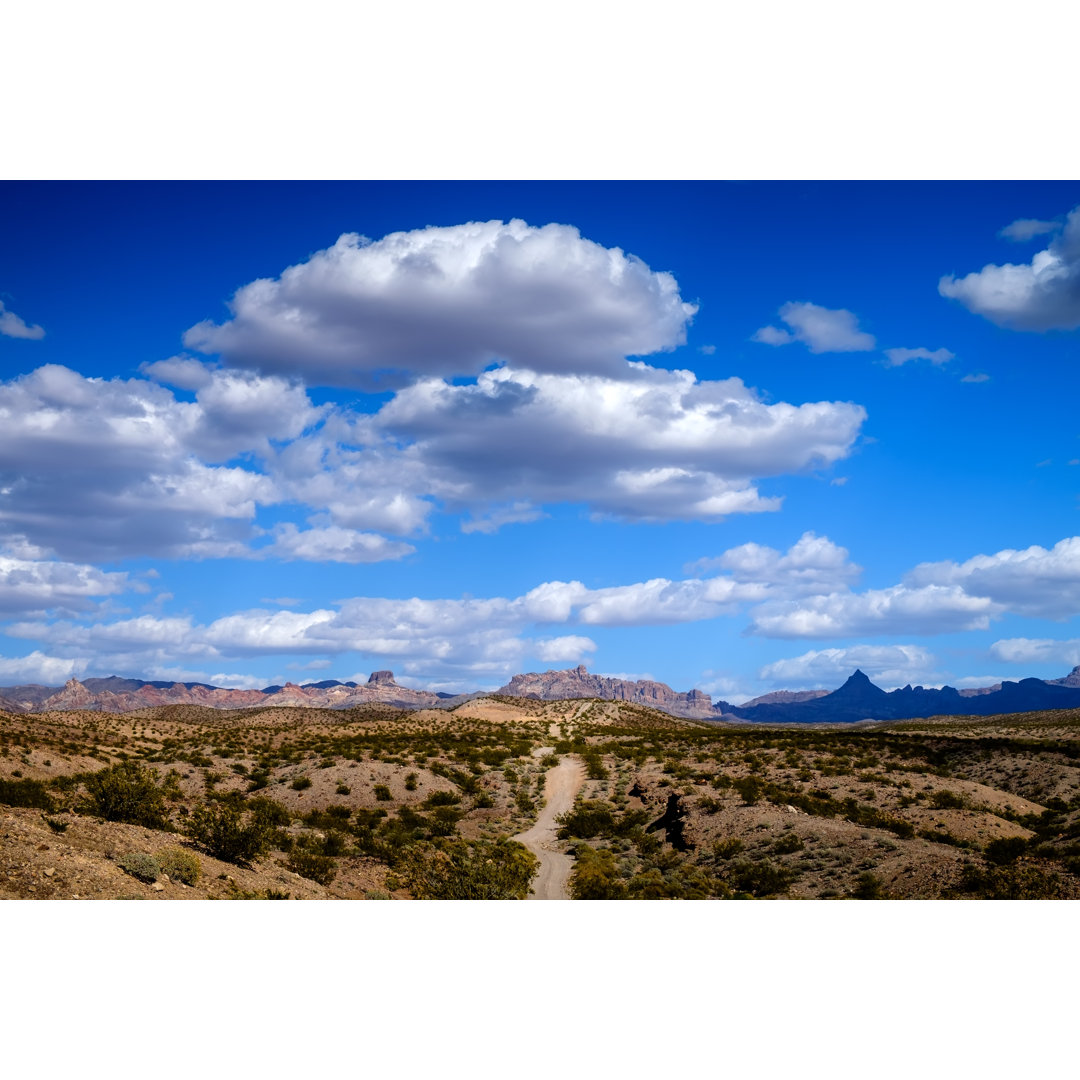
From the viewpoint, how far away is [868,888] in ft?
77.3

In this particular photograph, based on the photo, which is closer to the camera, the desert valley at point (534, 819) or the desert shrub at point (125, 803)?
the desert valley at point (534, 819)

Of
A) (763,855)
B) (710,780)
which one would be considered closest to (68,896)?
(763,855)

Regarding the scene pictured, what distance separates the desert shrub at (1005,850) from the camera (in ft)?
83.8

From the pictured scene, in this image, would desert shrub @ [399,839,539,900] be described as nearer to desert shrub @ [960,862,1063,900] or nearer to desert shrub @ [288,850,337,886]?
desert shrub @ [288,850,337,886]

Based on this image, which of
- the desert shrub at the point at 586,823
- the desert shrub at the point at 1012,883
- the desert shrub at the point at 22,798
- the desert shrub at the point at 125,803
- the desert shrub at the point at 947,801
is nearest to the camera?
the desert shrub at the point at 1012,883

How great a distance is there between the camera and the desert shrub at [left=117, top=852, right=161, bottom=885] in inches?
716

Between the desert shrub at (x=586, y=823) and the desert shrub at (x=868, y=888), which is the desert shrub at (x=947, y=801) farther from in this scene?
the desert shrub at (x=586, y=823)

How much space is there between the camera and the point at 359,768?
156 feet

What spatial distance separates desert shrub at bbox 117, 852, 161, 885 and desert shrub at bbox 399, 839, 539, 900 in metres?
6.95

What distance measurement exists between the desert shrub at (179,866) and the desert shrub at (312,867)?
18.0 ft

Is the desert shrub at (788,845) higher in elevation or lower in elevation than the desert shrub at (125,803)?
lower

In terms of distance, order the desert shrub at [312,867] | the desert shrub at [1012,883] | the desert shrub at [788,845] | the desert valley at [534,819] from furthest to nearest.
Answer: the desert shrub at [788,845]
the desert shrub at [312,867]
the desert valley at [534,819]
the desert shrub at [1012,883]

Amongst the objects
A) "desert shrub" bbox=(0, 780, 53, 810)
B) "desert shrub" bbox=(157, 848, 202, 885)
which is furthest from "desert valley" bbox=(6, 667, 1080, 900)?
"desert shrub" bbox=(0, 780, 53, 810)

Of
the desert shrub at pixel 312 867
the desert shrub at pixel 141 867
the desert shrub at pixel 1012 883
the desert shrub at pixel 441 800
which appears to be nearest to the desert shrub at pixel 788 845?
the desert shrub at pixel 1012 883
